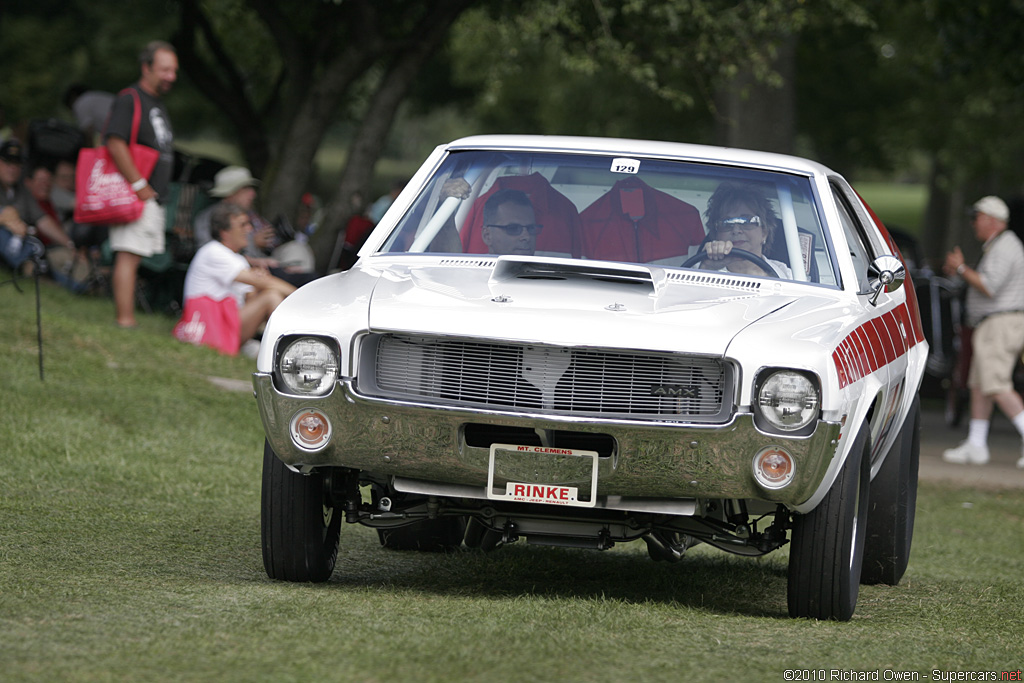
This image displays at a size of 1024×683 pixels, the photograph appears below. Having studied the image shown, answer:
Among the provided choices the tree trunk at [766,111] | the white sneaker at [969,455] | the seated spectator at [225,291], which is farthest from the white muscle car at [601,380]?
the tree trunk at [766,111]

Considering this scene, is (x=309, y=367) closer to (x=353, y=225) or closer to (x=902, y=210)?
(x=353, y=225)

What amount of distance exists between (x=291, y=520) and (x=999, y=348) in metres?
8.13

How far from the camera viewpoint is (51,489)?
7.14 meters

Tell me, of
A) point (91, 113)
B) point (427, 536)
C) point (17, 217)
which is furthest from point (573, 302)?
point (91, 113)

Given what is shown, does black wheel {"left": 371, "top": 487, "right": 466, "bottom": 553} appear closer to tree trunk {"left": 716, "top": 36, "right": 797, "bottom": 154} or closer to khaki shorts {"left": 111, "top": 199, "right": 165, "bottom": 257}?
khaki shorts {"left": 111, "top": 199, "right": 165, "bottom": 257}

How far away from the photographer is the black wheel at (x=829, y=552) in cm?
509

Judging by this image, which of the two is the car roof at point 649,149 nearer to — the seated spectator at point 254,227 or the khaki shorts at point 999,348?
the khaki shorts at point 999,348

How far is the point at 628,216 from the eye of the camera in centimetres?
597

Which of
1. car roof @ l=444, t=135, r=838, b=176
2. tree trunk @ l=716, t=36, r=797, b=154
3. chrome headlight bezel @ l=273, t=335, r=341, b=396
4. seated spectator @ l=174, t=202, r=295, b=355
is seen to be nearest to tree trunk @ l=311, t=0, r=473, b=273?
seated spectator @ l=174, t=202, r=295, b=355

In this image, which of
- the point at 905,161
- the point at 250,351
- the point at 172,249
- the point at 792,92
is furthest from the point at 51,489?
the point at 905,161

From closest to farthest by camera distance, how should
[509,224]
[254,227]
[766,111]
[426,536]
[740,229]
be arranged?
1. [740,229]
2. [509,224]
3. [426,536]
4. [254,227]
5. [766,111]

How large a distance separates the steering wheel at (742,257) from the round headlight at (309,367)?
5.15 feet

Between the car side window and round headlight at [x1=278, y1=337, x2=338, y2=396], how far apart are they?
218 centimetres

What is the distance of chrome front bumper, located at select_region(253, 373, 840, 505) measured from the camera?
15.6ft
